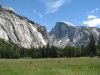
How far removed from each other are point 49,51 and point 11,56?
36880 mm

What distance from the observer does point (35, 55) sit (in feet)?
568

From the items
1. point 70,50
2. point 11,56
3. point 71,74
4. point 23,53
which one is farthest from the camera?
point 23,53

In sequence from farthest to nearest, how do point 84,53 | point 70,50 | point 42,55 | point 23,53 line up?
point 23,53
point 42,55
point 84,53
point 70,50

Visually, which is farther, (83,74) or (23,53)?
(23,53)

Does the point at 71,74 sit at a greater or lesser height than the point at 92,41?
lesser

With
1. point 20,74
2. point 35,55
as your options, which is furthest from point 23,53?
point 20,74

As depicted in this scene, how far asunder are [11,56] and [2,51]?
1250 centimetres

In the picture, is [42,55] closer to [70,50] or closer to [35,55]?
[35,55]

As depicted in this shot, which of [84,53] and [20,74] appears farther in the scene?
[84,53]

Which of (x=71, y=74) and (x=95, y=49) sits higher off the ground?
(x=95, y=49)

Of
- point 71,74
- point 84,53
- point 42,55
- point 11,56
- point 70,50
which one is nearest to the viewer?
point 71,74

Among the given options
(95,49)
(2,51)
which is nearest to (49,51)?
(2,51)

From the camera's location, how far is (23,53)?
191500 millimetres

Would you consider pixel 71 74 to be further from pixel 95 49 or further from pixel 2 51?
pixel 2 51
